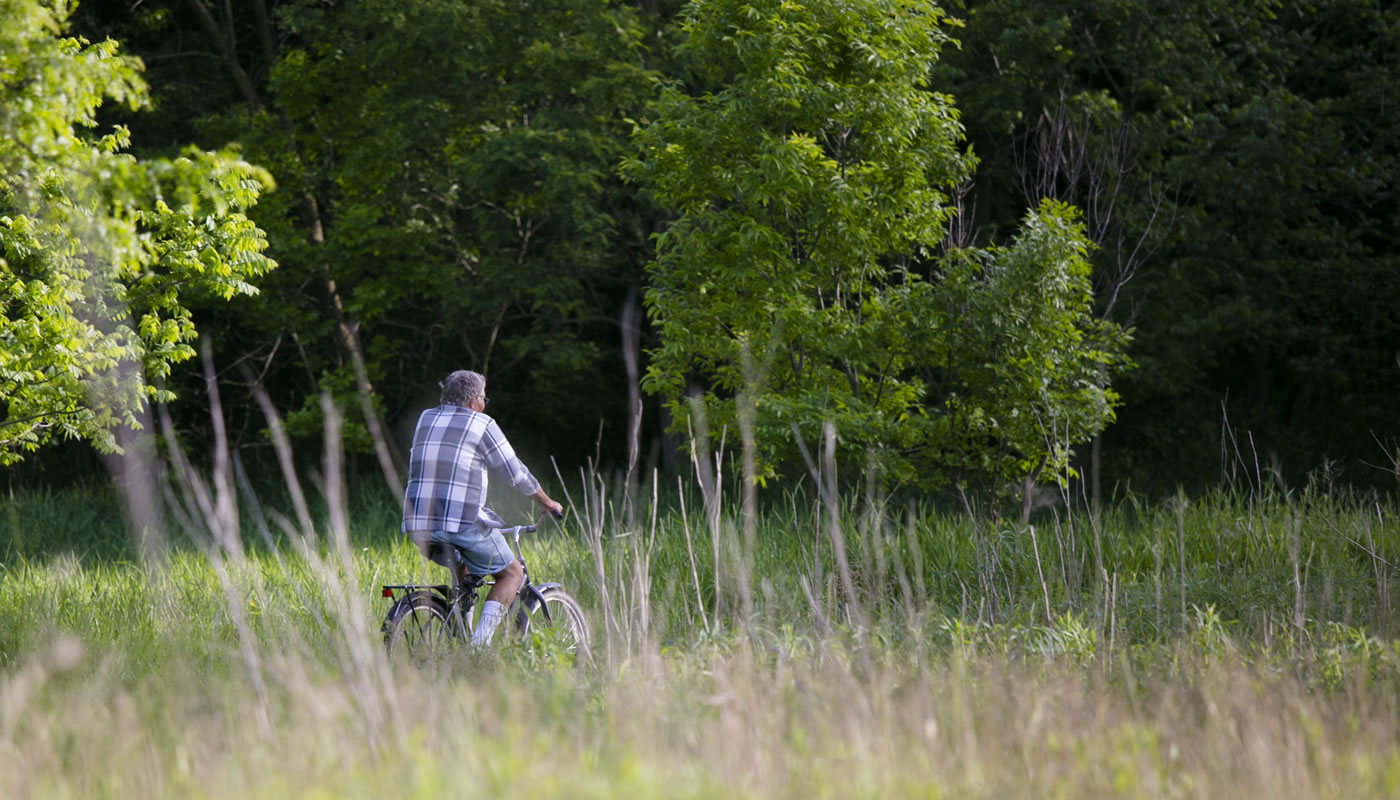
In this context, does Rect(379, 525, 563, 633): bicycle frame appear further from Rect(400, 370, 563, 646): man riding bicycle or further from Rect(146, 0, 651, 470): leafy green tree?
Rect(146, 0, 651, 470): leafy green tree

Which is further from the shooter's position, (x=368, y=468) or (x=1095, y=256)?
(x=368, y=468)

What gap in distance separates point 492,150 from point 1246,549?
8804mm

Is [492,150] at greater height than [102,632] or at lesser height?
greater

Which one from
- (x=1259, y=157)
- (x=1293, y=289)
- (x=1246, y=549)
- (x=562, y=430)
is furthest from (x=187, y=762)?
(x=562, y=430)

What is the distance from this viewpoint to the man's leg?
5.77 m

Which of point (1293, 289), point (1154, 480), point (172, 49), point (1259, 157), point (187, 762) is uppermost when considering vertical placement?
point (172, 49)

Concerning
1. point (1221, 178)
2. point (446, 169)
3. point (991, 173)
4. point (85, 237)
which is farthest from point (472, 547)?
point (446, 169)

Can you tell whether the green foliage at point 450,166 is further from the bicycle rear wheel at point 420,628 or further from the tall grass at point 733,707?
the bicycle rear wheel at point 420,628

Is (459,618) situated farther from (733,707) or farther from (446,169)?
(446,169)

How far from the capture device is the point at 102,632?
7.65 metres

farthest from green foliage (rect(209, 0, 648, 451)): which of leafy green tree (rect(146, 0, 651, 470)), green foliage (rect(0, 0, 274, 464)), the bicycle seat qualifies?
the bicycle seat

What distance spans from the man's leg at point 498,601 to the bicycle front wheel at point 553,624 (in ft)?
0.50

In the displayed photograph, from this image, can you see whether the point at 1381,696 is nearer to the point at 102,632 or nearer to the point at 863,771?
the point at 863,771

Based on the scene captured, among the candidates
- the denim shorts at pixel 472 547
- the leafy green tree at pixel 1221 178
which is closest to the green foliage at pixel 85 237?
the denim shorts at pixel 472 547
